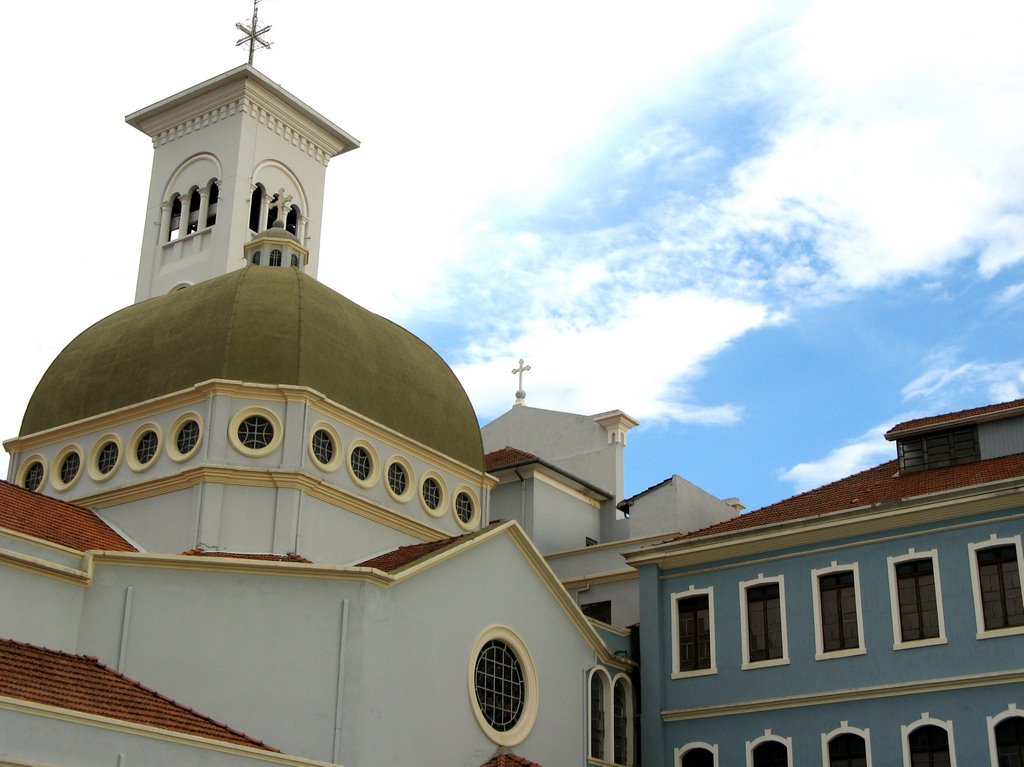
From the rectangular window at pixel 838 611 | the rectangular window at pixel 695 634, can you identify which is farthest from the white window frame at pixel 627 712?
the rectangular window at pixel 838 611

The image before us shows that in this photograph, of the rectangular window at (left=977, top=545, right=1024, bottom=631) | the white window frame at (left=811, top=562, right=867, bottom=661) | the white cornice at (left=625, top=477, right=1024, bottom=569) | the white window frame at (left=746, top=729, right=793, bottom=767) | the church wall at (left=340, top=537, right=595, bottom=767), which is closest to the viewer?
the church wall at (left=340, top=537, right=595, bottom=767)

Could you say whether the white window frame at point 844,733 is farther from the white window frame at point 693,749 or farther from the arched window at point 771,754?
the white window frame at point 693,749

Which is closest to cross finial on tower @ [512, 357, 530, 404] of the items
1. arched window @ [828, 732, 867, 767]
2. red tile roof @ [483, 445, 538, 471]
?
red tile roof @ [483, 445, 538, 471]

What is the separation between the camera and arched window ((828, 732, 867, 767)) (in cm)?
2872

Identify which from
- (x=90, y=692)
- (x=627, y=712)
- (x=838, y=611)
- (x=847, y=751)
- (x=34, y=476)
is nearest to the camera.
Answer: (x=90, y=692)

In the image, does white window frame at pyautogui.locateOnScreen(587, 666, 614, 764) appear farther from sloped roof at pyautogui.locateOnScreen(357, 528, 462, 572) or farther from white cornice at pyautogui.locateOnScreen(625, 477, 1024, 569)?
sloped roof at pyautogui.locateOnScreen(357, 528, 462, 572)

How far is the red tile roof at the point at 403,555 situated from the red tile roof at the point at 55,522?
5.28 metres

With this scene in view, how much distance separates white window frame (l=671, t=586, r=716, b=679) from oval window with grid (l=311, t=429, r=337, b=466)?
332 inches

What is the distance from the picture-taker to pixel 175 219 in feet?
162

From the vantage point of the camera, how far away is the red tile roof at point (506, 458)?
40.7 metres

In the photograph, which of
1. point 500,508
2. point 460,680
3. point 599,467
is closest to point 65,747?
point 460,680

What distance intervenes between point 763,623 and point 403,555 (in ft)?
26.1

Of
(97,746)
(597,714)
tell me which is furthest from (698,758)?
(97,746)

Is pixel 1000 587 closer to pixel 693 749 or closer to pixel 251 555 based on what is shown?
pixel 693 749
